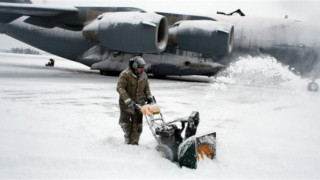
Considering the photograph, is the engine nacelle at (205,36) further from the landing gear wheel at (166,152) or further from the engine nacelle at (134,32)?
the landing gear wheel at (166,152)

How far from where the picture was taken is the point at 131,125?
16.0 ft

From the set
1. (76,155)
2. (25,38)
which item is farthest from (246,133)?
(25,38)

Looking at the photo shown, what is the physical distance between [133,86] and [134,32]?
9137 mm

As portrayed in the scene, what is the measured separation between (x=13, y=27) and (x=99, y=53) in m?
6.49

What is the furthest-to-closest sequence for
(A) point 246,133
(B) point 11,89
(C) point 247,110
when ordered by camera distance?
(B) point 11,89
(C) point 247,110
(A) point 246,133

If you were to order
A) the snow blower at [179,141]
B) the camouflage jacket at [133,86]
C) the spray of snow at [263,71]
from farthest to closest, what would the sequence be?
the spray of snow at [263,71], the camouflage jacket at [133,86], the snow blower at [179,141]

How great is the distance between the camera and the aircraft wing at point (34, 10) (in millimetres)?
14625

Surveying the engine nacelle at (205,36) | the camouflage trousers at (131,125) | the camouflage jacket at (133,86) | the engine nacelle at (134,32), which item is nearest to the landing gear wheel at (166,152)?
the camouflage trousers at (131,125)

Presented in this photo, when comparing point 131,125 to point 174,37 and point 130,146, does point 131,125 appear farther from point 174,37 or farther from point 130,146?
point 174,37

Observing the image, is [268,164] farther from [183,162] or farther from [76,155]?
[76,155]

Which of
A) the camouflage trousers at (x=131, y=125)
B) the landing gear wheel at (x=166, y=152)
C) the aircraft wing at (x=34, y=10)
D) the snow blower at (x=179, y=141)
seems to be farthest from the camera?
the aircraft wing at (x=34, y=10)

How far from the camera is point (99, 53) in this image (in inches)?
648

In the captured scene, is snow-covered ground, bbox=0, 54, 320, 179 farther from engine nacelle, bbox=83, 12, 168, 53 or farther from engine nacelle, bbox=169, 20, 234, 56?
engine nacelle, bbox=169, 20, 234, 56

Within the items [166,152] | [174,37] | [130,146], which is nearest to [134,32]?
[174,37]
